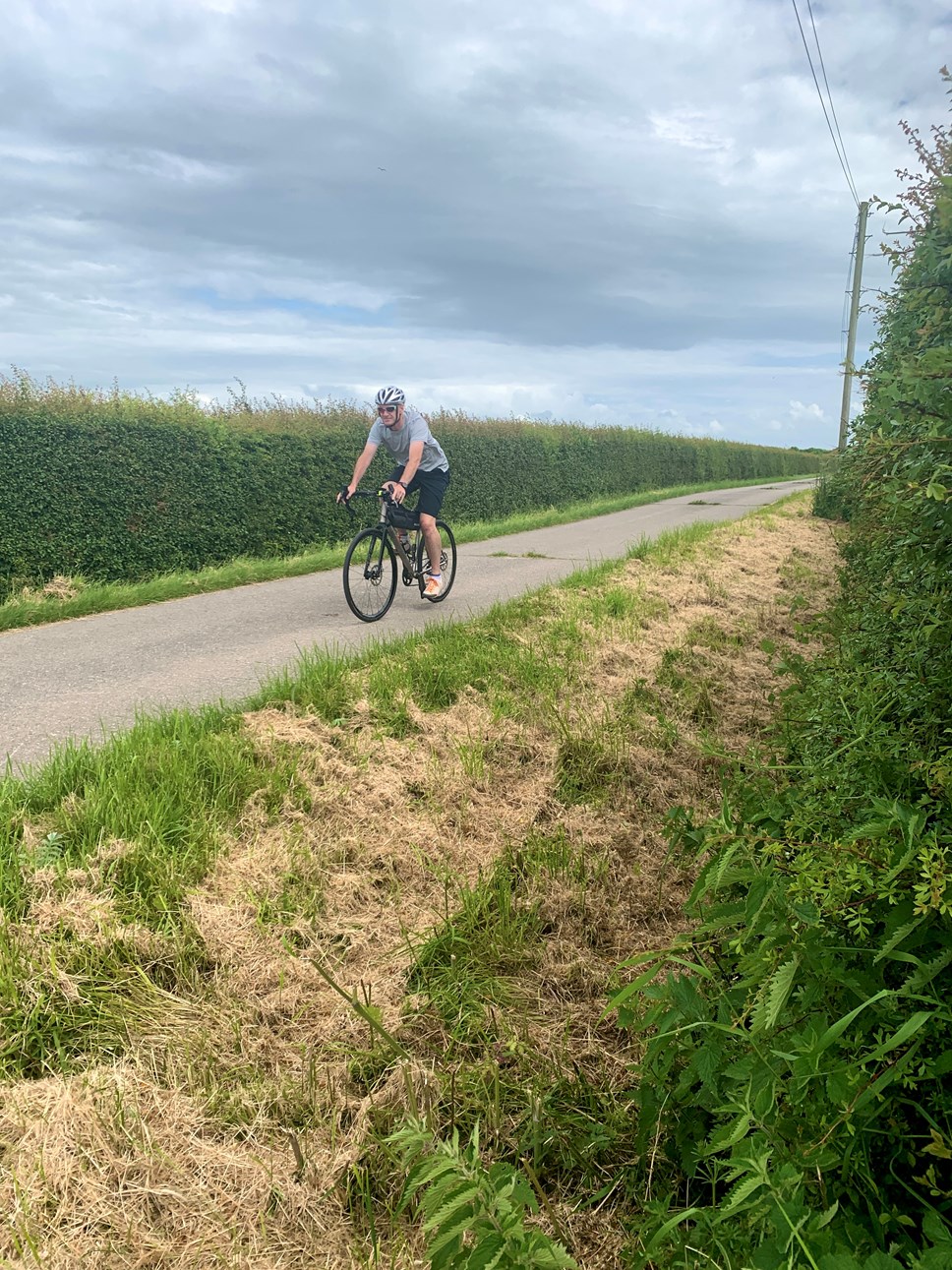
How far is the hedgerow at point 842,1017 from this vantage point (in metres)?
1.43

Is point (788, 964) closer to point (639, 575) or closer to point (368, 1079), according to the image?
point (368, 1079)

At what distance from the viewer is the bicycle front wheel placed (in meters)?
7.77

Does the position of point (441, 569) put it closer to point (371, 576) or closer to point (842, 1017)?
point (371, 576)

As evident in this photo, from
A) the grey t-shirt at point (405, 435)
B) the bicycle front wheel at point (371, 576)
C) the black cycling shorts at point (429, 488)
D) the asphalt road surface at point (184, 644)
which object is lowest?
the asphalt road surface at point (184, 644)

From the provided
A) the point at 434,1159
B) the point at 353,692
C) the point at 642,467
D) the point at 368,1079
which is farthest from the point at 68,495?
the point at 642,467

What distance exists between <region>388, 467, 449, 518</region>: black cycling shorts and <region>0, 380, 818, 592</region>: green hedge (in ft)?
18.7

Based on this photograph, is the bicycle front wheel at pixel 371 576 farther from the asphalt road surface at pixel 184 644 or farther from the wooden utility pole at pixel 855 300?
the wooden utility pole at pixel 855 300

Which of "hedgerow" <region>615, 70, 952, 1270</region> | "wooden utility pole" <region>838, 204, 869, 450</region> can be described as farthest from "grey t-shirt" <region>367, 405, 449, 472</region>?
"wooden utility pole" <region>838, 204, 869, 450</region>

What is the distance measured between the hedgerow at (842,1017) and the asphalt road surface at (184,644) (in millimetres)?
3516

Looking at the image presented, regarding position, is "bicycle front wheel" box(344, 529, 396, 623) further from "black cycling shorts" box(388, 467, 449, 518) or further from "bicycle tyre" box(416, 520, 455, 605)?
"black cycling shorts" box(388, 467, 449, 518)

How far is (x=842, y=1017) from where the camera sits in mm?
1610

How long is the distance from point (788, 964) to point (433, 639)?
4.73m

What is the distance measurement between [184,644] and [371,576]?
1.97 m

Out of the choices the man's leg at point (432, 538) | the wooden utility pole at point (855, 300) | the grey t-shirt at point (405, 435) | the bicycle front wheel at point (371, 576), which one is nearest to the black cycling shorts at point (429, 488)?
the man's leg at point (432, 538)
